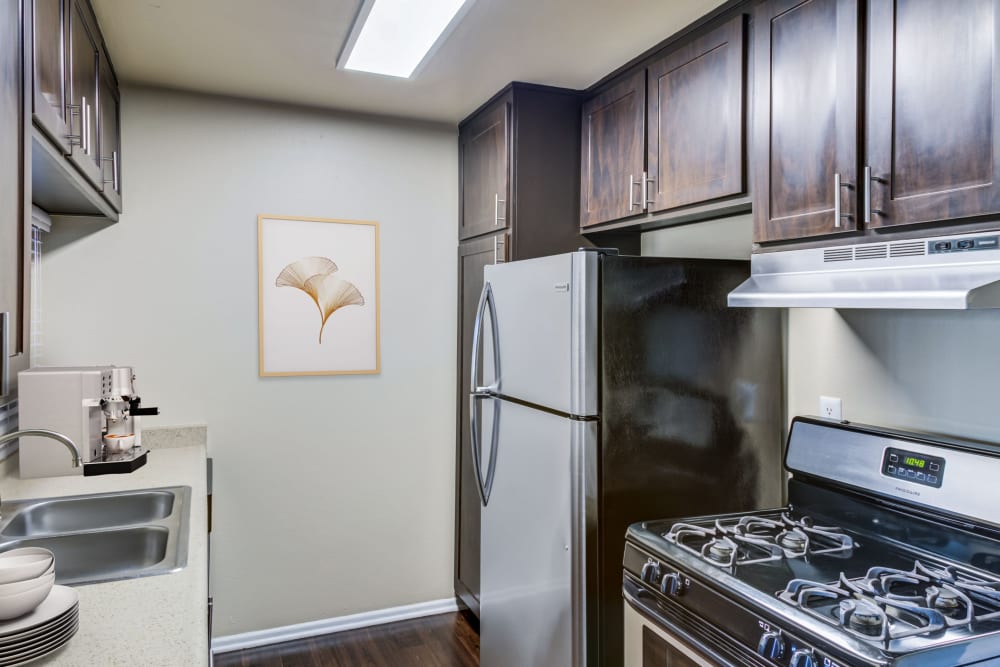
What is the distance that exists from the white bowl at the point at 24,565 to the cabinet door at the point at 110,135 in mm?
1416

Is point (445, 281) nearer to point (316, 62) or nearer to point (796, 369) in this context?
point (316, 62)

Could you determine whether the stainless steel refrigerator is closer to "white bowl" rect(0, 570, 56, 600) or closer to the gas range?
the gas range

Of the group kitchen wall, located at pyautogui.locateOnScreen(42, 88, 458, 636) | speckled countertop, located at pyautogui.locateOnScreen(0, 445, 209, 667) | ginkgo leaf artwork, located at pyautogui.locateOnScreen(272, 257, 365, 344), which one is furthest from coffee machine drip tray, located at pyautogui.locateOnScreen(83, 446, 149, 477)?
ginkgo leaf artwork, located at pyautogui.locateOnScreen(272, 257, 365, 344)

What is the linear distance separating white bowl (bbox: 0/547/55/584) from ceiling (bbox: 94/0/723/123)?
1627 mm

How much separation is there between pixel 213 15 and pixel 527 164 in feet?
4.12

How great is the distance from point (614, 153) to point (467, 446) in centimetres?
A: 152

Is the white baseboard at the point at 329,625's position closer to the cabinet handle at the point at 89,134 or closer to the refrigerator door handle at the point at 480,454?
the refrigerator door handle at the point at 480,454

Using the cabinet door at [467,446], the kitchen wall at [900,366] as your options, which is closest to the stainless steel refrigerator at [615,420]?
the kitchen wall at [900,366]

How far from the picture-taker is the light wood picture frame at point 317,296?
2953 millimetres

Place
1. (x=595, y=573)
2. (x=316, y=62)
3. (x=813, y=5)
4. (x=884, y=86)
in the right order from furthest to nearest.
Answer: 1. (x=316, y=62)
2. (x=595, y=573)
3. (x=813, y=5)
4. (x=884, y=86)

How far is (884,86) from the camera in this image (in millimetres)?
1475

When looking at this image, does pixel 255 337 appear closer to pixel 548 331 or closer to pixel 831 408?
pixel 548 331

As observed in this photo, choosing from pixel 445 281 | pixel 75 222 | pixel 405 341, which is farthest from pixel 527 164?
pixel 75 222

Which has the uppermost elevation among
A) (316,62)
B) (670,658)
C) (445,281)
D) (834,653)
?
(316,62)
